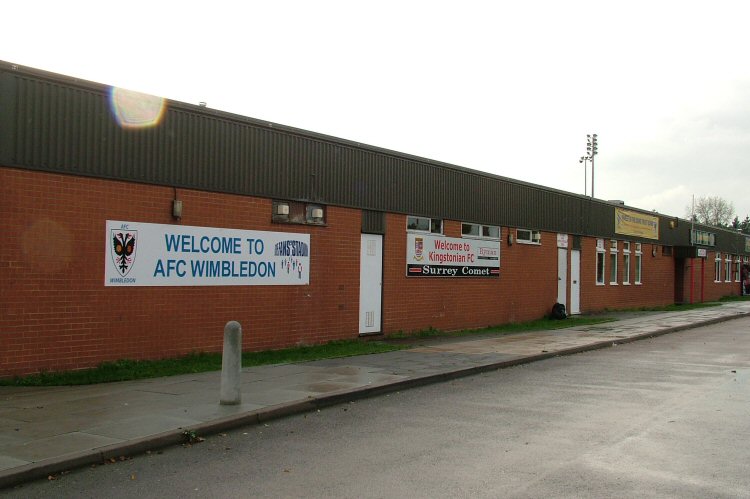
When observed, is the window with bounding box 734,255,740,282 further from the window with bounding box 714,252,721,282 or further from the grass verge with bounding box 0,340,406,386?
the grass verge with bounding box 0,340,406,386

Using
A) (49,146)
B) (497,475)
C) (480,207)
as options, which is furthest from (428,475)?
(480,207)

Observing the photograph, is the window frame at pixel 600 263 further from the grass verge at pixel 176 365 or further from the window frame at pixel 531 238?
the grass verge at pixel 176 365

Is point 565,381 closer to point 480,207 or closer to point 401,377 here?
point 401,377

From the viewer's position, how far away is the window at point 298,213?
15.0 meters

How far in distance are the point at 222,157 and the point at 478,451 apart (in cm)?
869

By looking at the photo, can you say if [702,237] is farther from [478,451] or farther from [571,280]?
[478,451]

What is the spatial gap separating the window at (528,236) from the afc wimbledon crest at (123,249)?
14687 millimetres

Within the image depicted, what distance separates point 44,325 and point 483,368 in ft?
24.9

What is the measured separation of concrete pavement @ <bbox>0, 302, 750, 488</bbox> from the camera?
6.83m

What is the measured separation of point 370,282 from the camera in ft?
57.5

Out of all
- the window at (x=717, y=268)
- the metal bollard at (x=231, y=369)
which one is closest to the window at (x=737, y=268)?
the window at (x=717, y=268)

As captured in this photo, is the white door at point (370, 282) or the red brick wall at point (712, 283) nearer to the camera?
the white door at point (370, 282)

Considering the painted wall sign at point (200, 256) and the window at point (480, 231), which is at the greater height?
the window at point (480, 231)

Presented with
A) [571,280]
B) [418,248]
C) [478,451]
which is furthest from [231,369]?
[571,280]
